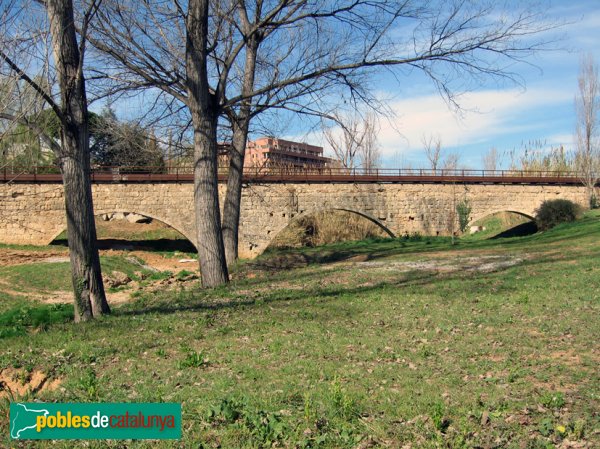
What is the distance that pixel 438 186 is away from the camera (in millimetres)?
29344

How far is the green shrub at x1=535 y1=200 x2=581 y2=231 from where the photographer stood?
87.2ft

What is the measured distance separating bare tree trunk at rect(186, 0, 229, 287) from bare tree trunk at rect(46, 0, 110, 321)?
2573 millimetres

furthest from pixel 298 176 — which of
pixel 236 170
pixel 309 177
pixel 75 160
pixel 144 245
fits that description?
pixel 75 160

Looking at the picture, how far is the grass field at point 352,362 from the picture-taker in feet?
12.4

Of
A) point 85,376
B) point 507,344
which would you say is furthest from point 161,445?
point 507,344

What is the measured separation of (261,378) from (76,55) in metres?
5.22

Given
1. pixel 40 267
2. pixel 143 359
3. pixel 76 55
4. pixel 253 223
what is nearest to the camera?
pixel 143 359

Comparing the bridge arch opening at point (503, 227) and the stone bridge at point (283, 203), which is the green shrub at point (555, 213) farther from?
the bridge arch opening at point (503, 227)

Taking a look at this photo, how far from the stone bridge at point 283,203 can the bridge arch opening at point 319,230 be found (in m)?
0.57

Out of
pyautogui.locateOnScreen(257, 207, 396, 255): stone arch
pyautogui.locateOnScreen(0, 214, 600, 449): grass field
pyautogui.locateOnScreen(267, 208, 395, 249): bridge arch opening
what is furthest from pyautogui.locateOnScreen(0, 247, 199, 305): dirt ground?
pyautogui.locateOnScreen(0, 214, 600, 449): grass field

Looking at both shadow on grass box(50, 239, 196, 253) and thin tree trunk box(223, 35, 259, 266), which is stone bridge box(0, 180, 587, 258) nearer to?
shadow on grass box(50, 239, 196, 253)

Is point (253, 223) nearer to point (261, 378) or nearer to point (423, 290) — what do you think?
point (423, 290)

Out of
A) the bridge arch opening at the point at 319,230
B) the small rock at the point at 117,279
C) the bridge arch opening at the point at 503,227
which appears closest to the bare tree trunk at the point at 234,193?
the small rock at the point at 117,279

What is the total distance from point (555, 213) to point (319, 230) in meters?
11.7
